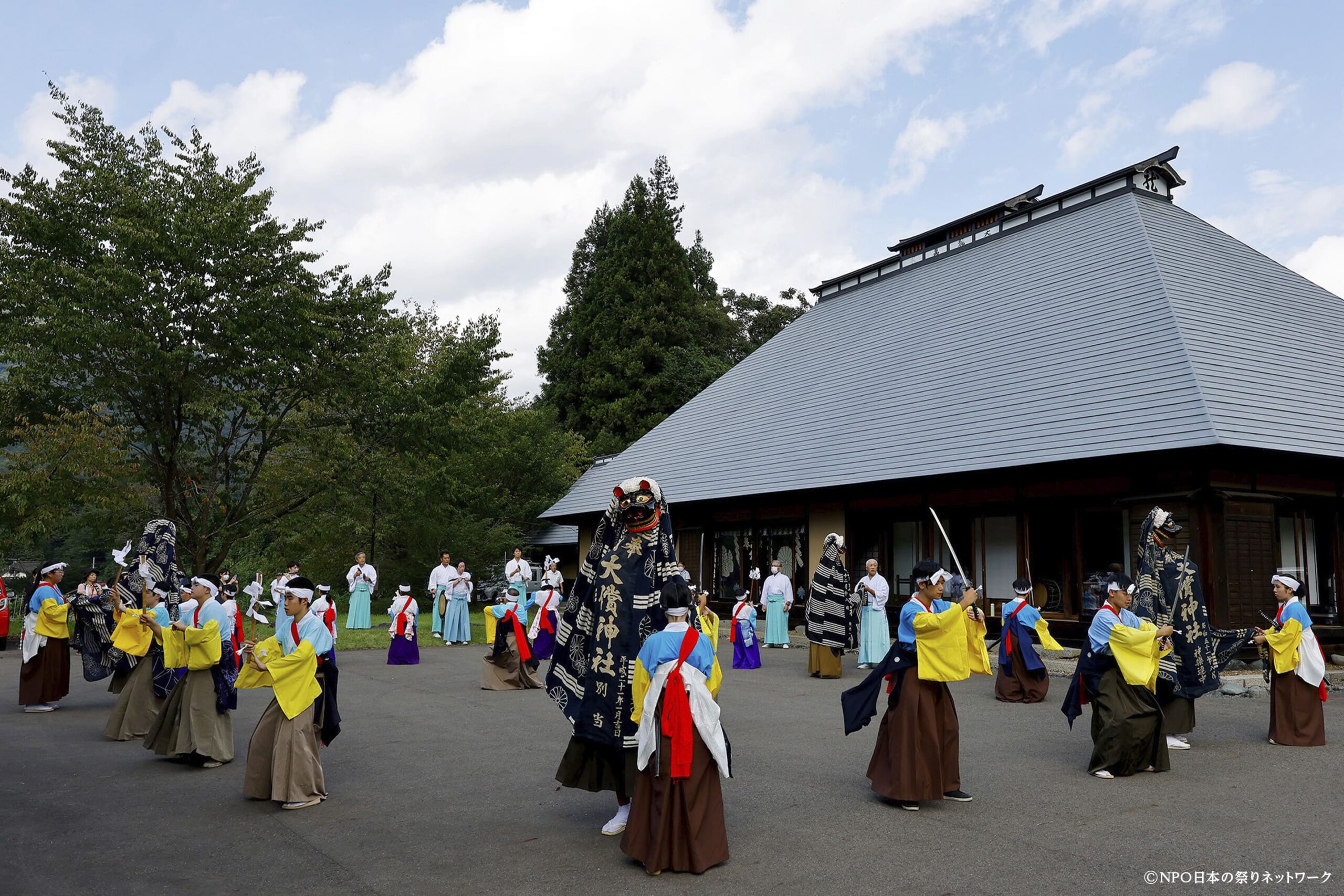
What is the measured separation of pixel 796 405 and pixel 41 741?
16.4 meters

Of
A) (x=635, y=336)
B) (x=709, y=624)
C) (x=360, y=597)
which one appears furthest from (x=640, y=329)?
(x=709, y=624)

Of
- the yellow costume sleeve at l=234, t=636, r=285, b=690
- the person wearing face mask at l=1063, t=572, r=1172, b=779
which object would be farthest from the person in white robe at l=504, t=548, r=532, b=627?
the person wearing face mask at l=1063, t=572, r=1172, b=779

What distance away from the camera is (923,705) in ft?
20.2

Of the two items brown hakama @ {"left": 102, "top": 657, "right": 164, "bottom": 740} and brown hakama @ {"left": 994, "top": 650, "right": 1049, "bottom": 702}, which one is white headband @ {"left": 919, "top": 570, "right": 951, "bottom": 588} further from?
brown hakama @ {"left": 102, "top": 657, "right": 164, "bottom": 740}

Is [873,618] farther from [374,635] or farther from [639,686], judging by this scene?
[374,635]

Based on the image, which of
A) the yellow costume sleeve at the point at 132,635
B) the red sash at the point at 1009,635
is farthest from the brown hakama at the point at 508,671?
the red sash at the point at 1009,635

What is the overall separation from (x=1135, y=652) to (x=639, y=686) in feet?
13.7

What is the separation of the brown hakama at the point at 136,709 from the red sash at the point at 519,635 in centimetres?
450

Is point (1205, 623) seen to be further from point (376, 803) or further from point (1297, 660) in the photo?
point (376, 803)

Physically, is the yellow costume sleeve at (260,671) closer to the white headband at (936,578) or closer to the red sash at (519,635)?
the white headband at (936,578)

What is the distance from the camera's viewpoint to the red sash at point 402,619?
15.4 m

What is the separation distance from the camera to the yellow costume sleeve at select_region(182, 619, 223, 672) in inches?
287

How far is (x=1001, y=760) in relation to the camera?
773 centimetres

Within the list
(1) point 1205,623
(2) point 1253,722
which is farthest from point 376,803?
(2) point 1253,722
